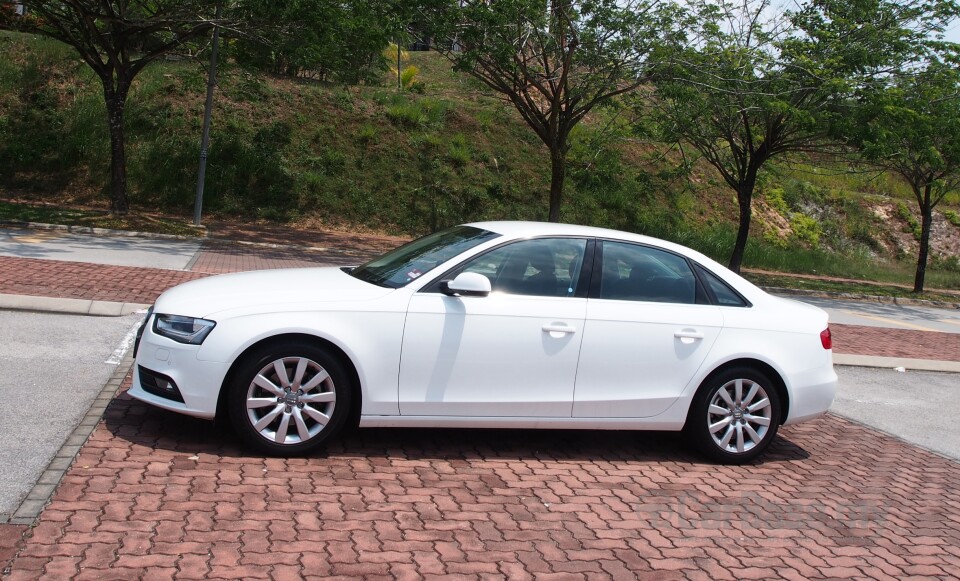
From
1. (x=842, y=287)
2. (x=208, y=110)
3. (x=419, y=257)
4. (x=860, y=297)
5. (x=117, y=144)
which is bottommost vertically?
(x=860, y=297)

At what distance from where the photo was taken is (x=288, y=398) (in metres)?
5.42

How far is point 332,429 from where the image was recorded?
5.51 m

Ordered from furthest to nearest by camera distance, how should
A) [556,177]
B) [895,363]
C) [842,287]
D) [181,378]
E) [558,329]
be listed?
[842,287] < [556,177] < [895,363] < [558,329] < [181,378]

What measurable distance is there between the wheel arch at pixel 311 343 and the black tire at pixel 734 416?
2286 mm

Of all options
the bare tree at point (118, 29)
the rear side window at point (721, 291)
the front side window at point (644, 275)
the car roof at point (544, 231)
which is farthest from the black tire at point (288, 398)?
the bare tree at point (118, 29)

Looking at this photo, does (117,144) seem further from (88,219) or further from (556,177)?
(556,177)

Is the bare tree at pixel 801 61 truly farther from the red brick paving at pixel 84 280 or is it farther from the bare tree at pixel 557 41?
the red brick paving at pixel 84 280

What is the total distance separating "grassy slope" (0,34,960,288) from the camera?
2356cm

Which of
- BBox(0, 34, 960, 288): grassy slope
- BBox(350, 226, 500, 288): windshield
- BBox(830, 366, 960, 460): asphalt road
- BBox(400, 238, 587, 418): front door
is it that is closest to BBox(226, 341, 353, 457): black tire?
BBox(400, 238, 587, 418): front door

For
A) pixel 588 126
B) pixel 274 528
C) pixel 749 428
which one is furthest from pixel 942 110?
pixel 274 528

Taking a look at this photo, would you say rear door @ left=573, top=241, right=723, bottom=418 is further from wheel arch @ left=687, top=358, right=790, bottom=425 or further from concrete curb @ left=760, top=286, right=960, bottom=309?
concrete curb @ left=760, top=286, right=960, bottom=309

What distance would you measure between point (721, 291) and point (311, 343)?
287 cm

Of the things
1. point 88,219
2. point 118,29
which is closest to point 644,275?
point 88,219

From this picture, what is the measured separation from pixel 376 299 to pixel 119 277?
7266 millimetres
